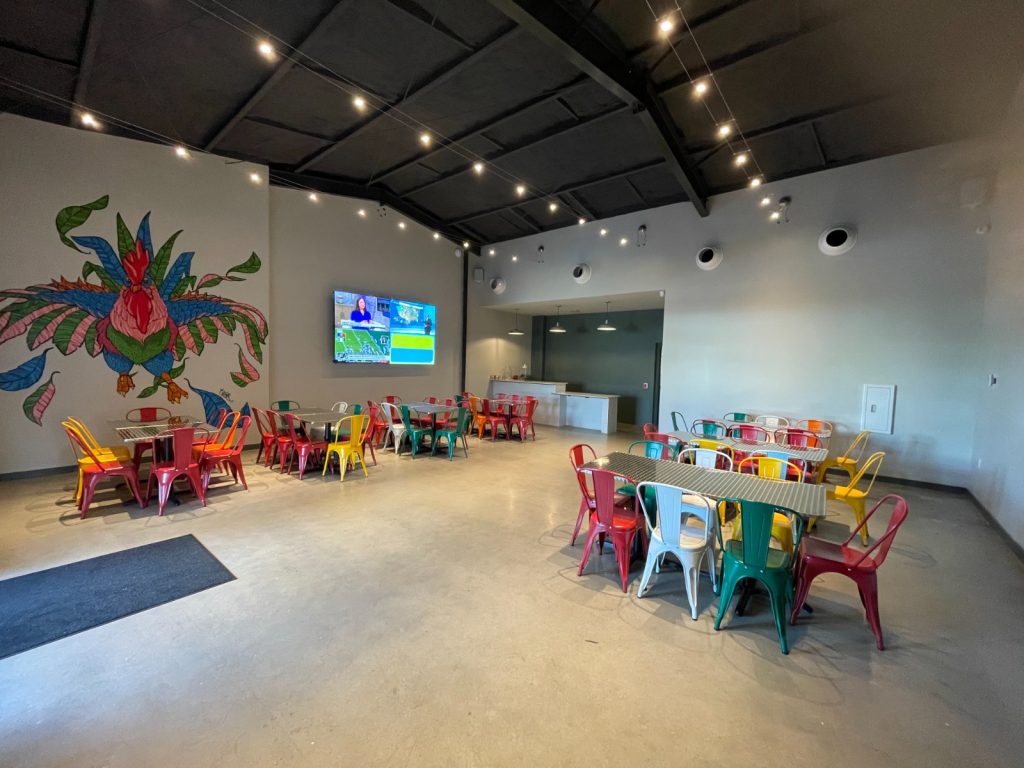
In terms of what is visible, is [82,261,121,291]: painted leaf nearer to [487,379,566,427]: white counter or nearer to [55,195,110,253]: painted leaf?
[55,195,110,253]: painted leaf

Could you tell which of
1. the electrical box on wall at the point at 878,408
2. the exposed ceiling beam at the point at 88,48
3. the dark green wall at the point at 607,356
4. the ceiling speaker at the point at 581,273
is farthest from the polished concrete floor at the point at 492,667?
the dark green wall at the point at 607,356

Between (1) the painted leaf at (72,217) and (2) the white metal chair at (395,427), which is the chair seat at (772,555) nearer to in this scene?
(2) the white metal chair at (395,427)

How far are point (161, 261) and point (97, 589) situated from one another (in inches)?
193

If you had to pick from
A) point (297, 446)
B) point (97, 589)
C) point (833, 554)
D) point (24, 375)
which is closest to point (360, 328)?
point (297, 446)

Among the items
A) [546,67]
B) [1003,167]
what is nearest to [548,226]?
[546,67]

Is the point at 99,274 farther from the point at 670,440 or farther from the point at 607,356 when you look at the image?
the point at 607,356

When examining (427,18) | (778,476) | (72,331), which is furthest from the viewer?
(72,331)

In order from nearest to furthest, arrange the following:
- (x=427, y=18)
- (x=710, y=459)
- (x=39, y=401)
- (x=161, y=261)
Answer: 1. (x=710, y=459)
2. (x=427, y=18)
3. (x=39, y=401)
4. (x=161, y=261)

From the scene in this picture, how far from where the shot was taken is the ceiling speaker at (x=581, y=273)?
28.6 ft

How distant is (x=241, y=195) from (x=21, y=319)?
313 cm

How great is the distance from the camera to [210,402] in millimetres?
6438

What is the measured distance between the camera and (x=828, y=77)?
14.7ft

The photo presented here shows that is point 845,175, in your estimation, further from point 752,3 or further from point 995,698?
point 995,698

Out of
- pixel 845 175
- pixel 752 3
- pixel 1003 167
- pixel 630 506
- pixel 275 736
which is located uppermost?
pixel 752 3
